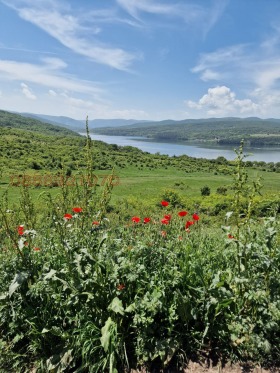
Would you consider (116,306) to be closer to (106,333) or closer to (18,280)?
(106,333)

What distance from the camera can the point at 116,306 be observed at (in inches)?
160

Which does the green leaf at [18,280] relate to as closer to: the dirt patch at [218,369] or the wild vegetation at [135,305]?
the wild vegetation at [135,305]

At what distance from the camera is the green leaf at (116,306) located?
4019 mm

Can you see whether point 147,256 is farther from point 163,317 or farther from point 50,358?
point 50,358

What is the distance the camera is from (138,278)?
4.59 meters

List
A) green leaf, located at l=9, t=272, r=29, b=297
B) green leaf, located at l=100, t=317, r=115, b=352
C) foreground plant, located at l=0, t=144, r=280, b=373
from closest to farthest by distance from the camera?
green leaf, located at l=100, t=317, r=115, b=352
foreground plant, located at l=0, t=144, r=280, b=373
green leaf, located at l=9, t=272, r=29, b=297

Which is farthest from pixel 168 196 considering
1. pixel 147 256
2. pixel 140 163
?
pixel 140 163

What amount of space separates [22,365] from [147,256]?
7.34 ft

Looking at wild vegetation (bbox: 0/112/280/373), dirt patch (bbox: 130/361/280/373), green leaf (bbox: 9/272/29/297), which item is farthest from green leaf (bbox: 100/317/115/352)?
green leaf (bbox: 9/272/29/297)

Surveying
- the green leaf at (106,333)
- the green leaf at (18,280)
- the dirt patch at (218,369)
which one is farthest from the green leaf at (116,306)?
the green leaf at (18,280)

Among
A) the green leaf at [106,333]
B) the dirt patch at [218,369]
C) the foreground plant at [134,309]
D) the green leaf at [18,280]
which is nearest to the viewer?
the green leaf at [106,333]

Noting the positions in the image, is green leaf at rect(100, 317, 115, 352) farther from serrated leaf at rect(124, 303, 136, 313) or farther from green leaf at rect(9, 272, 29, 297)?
green leaf at rect(9, 272, 29, 297)

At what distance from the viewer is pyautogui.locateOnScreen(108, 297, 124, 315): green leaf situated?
402 centimetres

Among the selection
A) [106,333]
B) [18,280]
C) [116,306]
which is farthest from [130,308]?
[18,280]
